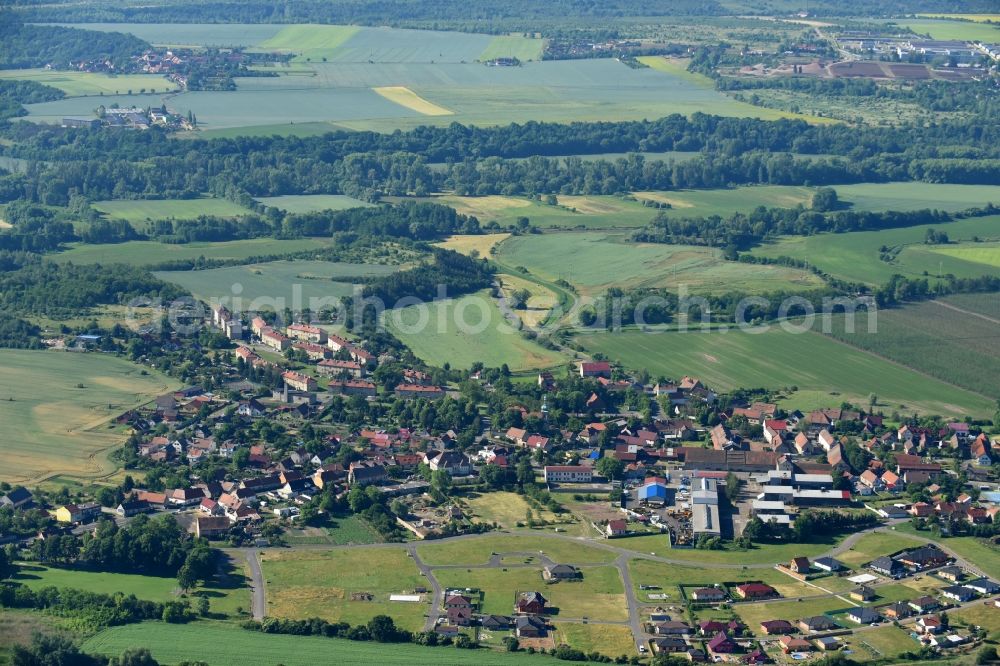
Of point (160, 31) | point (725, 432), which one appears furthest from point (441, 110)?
point (725, 432)

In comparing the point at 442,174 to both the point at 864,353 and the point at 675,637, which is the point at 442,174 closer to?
the point at 864,353

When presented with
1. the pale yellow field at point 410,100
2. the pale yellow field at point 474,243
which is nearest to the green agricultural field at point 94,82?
the pale yellow field at point 410,100

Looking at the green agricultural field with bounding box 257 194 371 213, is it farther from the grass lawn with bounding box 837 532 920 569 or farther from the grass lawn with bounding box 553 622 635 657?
the grass lawn with bounding box 553 622 635 657

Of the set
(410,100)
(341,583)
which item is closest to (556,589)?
(341,583)

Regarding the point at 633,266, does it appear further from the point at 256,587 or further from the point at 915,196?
the point at 256,587

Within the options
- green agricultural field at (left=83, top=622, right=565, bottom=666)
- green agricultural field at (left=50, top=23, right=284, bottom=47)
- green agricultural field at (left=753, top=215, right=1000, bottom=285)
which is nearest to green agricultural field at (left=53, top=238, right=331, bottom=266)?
green agricultural field at (left=753, top=215, right=1000, bottom=285)

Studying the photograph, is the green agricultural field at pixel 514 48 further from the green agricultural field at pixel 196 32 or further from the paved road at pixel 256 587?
Result: the paved road at pixel 256 587
